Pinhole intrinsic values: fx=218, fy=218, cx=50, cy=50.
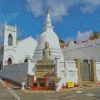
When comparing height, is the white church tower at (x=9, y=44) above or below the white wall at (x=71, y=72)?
above

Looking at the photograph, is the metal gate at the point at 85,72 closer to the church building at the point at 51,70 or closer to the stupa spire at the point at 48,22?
the church building at the point at 51,70

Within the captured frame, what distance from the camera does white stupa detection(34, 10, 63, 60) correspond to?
3149cm

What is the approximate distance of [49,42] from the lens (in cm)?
3250

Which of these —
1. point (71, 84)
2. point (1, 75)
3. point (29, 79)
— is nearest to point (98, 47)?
point (71, 84)

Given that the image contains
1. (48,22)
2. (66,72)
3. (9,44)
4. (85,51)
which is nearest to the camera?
(66,72)

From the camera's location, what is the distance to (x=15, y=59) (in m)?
43.2

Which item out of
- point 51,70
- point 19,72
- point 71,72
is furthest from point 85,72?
point 19,72

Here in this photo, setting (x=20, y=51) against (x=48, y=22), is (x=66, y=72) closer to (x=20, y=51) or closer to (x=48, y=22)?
(x=48, y=22)

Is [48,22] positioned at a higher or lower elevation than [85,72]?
higher

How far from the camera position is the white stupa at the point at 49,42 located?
1240 inches

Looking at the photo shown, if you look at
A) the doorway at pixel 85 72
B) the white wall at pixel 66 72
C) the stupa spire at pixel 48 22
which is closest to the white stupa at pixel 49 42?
the stupa spire at pixel 48 22

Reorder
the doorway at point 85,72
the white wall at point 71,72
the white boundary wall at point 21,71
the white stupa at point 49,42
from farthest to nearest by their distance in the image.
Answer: the white stupa at point 49,42 < the doorway at point 85,72 < the white boundary wall at point 21,71 < the white wall at point 71,72

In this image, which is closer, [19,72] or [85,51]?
[19,72]

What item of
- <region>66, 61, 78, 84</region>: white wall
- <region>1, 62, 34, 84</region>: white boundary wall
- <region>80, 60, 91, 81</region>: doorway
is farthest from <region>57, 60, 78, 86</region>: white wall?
<region>1, 62, 34, 84</region>: white boundary wall
